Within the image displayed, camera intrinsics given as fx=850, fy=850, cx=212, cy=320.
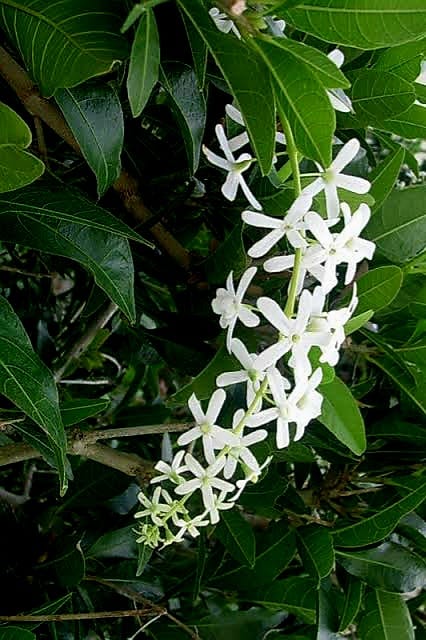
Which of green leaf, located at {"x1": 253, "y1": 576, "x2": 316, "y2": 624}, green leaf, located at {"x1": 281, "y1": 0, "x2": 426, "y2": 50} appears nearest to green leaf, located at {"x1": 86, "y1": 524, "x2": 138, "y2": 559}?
green leaf, located at {"x1": 253, "y1": 576, "x2": 316, "y2": 624}

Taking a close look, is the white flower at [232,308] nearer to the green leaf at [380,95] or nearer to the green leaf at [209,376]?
the green leaf at [209,376]

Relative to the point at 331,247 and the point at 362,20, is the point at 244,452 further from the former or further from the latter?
the point at 362,20

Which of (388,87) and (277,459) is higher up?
(388,87)

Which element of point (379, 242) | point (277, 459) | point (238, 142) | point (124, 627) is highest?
point (238, 142)

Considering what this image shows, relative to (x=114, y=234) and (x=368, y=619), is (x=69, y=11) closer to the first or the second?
(x=114, y=234)

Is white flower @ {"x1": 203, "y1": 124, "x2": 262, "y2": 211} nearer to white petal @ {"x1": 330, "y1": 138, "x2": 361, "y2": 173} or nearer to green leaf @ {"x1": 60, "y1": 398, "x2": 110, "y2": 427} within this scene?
white petal @ {"x1": 330, "y1": 138, "x2": 361, "y2": 173}

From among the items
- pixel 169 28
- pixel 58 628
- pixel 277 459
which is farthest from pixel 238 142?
pixel 58 628

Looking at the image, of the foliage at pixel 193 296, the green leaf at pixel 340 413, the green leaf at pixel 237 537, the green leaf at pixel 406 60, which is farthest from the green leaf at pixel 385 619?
the green leaf at pixel 406 60

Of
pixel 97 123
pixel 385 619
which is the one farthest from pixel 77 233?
pixel 385 619
